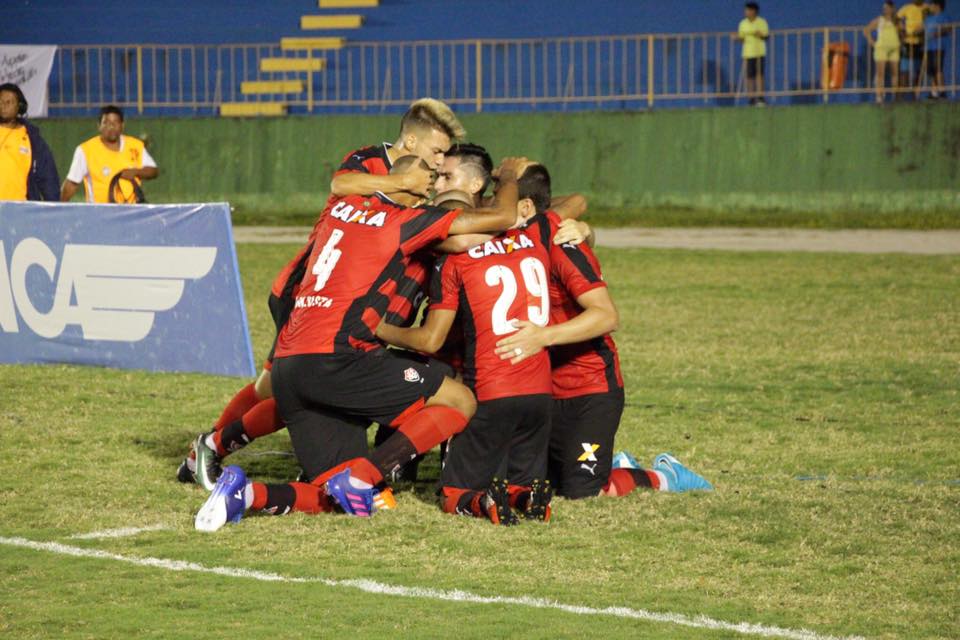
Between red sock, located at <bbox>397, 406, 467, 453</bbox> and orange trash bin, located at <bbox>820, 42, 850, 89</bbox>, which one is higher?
orange trash bin, located at <bbox>820, 42, 850, 89</bbox>

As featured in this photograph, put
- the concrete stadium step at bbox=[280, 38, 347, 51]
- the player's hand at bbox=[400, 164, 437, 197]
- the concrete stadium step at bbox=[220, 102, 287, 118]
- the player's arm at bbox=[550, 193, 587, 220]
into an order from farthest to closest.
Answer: the concrete stadium step at bbox=[280, 38, 347, 51] → the concrete stadium step at bbox=[220, 102, 287, 118] → the player's arm at bbox=[550, 193, 587, 220] → the player's hand at bbox=[400, 164, 437, 197]

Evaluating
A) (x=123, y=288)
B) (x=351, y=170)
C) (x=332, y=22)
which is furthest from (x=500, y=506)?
(x=332, y=22)

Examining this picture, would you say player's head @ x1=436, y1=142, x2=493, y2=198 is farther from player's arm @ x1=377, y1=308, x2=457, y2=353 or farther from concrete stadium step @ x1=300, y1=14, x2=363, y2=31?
concrete stadium step @ x1=300, y1=14, x2=363, y2=31

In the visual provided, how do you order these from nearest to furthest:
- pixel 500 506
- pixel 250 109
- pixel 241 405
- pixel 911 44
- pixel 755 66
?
pixel 500 506
pixel 241 405
pixel 911 44
pixel 755 66
pixel 250 109

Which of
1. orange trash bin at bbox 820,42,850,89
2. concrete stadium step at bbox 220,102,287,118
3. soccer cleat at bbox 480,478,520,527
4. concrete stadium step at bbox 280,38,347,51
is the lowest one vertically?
soccer cleat at bbox 480,478,520,527

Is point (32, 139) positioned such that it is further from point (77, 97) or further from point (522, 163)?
point (77, 97)

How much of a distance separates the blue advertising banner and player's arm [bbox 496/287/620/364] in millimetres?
4291

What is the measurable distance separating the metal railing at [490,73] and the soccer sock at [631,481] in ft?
64.4

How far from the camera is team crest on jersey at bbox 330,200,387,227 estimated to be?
695 cm

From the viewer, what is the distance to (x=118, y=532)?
257 inches

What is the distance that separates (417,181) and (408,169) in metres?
0.11

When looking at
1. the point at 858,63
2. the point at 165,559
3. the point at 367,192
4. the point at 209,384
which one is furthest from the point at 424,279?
the point at 858,63

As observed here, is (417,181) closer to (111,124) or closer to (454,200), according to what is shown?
(454,200)

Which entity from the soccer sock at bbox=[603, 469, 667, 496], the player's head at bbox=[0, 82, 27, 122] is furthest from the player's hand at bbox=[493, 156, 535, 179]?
the player's head at bbox=[0, 82, 27, 122]
